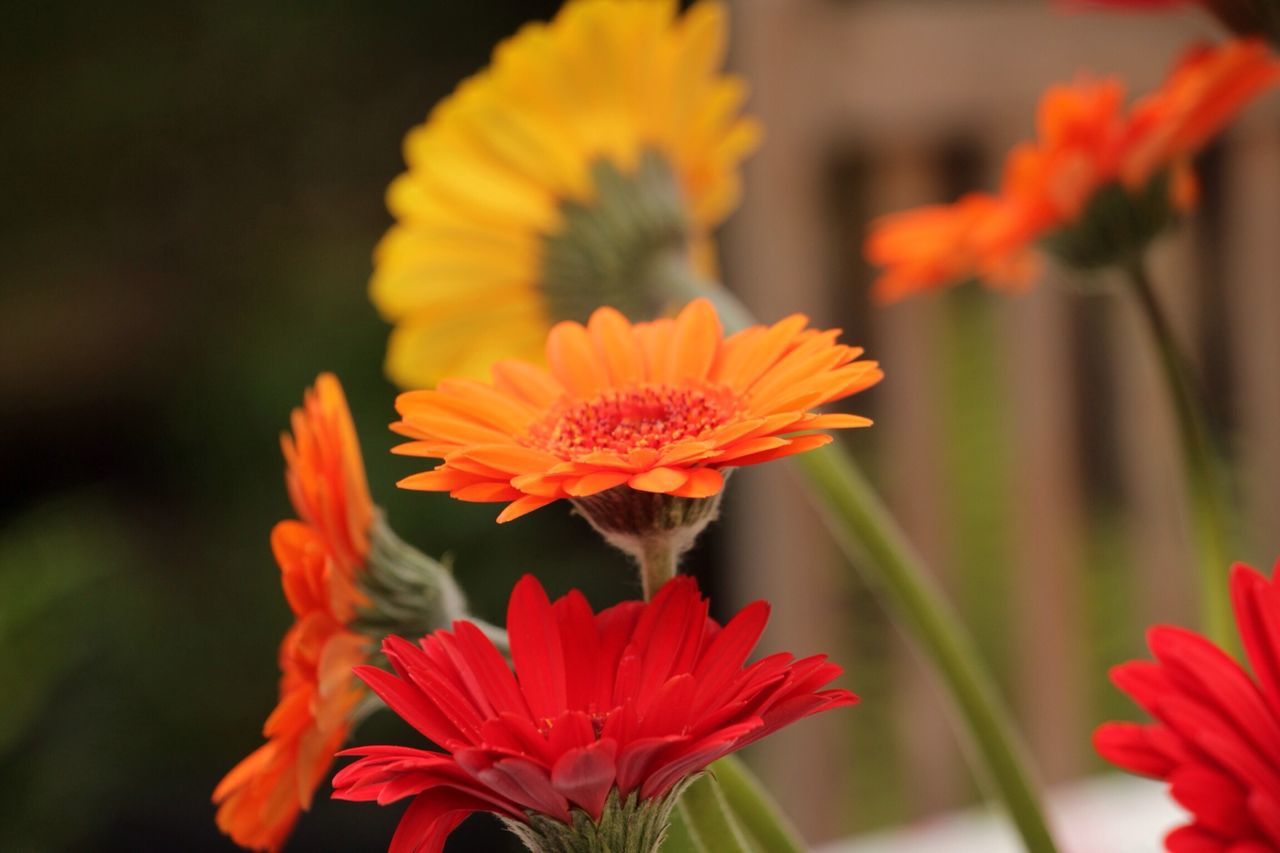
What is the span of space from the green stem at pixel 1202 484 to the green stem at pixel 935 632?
41mm

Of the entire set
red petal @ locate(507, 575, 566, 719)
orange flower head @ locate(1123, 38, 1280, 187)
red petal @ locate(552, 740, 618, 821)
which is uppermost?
orange flower head @ locate(1123, 38, 1280, 187)

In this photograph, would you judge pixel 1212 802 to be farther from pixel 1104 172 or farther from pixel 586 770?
pixel 1104 172

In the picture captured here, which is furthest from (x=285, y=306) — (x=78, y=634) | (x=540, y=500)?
(x=540, y=500)

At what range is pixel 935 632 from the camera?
22 centimetres

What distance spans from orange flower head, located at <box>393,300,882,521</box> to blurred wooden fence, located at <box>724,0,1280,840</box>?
2.23 ft

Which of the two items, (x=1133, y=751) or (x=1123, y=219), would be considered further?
(x=1123, y=219)

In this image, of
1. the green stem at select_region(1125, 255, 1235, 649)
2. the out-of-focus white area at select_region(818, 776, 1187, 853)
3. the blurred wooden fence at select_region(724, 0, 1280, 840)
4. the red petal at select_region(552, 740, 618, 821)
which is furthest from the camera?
the blurred wooden fence at select_region(724, 0, 1280, 840)

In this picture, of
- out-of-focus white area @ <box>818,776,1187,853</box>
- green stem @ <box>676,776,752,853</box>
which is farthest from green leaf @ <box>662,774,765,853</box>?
out-of-focus white area @ <box>818,776,1187,853</box>

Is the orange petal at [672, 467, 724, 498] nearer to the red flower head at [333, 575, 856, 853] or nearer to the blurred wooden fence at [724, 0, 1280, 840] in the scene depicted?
the red flower head at [333, 575, 856, 853]

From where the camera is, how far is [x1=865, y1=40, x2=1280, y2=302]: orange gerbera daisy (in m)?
0.26

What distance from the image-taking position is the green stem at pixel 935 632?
0.70 ft

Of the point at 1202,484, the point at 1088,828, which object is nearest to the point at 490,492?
the point at 1202,484

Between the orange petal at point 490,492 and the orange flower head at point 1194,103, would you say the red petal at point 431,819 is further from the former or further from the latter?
the orange flower head at point 1194,103

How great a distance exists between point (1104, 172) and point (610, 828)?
18 cm
